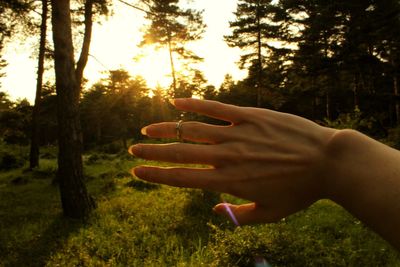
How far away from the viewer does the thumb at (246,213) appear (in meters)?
1.42

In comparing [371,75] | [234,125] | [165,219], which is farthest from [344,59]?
[234,125]

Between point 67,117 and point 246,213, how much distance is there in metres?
7.55

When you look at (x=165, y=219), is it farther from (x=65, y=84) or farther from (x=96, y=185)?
(x=96, y=185)

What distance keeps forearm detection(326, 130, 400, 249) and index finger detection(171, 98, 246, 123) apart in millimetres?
385

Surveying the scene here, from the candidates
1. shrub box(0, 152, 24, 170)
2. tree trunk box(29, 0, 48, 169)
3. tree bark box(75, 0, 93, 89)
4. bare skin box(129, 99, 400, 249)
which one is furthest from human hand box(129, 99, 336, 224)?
shrub box(0, 152, 24, 170)

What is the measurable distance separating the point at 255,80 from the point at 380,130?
13.5 metres

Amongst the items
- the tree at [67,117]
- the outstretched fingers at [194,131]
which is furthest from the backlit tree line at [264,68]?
the outstretched fingers at [194,131]

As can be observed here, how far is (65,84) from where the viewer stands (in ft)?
26.6

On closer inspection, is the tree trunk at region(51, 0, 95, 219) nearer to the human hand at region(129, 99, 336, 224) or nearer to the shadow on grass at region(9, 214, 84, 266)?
the shadow on grass at region(9, 214, 84, 266)

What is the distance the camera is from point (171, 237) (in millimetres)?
6113

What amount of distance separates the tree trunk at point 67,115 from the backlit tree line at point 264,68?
0.02 meters

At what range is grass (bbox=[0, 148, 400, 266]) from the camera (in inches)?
194

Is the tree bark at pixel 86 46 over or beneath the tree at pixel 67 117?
over

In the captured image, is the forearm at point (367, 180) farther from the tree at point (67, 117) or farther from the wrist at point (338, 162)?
the tree at point (67, 117)
